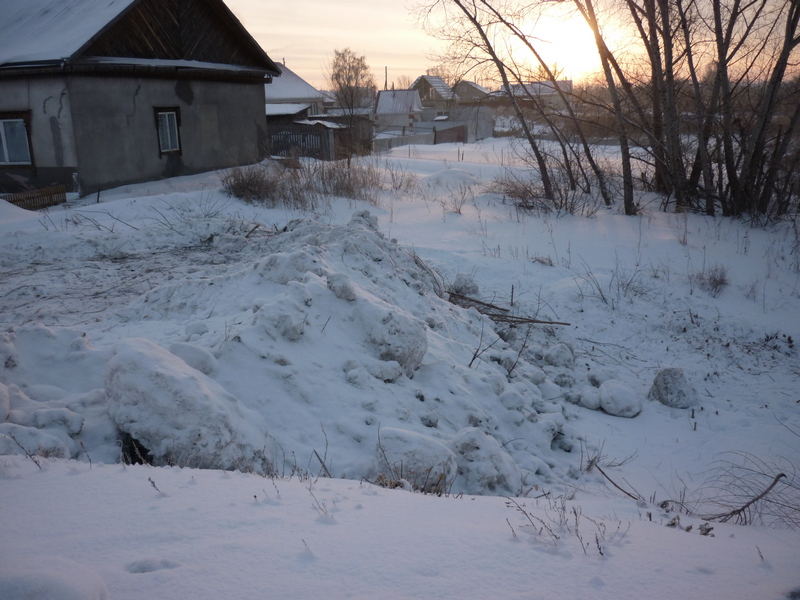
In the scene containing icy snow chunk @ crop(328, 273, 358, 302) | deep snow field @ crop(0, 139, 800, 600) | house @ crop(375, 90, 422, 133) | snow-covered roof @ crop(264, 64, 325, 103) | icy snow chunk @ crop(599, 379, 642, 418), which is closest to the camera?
deep snow field @ crop(0, 139, 800, 600)

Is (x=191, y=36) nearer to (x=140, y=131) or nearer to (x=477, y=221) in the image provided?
(x=140, y=131)

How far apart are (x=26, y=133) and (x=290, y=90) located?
29.5m

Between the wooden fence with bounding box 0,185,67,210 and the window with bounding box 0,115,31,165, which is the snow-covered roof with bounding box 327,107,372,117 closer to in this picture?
the window with bounding box 0,115,31,165

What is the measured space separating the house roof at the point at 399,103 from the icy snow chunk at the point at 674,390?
5303 cm

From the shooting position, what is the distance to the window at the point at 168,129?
1452cm

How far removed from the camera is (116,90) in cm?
1310

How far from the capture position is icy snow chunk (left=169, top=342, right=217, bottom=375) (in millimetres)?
3396

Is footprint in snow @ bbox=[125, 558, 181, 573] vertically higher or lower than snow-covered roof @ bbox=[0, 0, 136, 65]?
lower

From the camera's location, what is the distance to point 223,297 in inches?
186

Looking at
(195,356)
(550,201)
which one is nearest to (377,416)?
(195,356)

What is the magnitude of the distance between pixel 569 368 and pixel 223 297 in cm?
343

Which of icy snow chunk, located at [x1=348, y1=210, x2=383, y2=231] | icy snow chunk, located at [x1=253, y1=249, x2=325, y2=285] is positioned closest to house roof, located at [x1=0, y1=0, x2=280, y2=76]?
icy snow chunk, located at [x1=348, y1=210, x2=383, y2=231]

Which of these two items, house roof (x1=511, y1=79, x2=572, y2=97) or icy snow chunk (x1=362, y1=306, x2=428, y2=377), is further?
house roof (x1=511, y1=79, x2=572, y2=97)

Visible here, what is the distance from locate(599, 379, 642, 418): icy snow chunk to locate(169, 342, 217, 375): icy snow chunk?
11.2 feet
